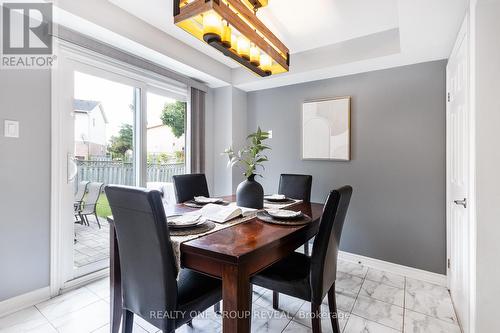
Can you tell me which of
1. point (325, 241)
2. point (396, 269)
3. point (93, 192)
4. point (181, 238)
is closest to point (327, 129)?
point (396, 269)

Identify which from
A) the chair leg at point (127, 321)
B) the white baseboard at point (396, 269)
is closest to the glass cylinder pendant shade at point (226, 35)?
the chair leg at point (127, 321)

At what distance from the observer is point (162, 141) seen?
10.1 feet

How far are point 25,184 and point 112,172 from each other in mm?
741

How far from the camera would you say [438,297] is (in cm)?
214

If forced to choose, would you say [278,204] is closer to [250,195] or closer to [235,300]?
[250,195]

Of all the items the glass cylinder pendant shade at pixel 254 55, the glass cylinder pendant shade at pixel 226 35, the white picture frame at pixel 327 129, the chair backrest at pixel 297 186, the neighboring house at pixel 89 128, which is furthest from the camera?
the white picture frame at pixel 327 129

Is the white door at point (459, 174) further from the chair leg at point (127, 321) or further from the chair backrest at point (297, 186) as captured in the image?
the chair leg at point (127, 321)

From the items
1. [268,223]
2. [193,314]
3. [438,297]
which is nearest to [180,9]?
[268,223]

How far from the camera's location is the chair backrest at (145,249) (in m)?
1.13

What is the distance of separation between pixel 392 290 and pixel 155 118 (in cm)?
306

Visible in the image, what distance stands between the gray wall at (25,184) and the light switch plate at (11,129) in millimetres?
22

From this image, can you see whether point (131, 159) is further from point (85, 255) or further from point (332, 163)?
point (332, 163)

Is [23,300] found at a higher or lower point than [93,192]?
lower
